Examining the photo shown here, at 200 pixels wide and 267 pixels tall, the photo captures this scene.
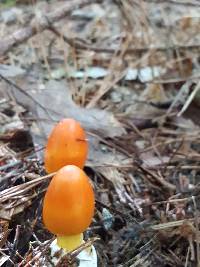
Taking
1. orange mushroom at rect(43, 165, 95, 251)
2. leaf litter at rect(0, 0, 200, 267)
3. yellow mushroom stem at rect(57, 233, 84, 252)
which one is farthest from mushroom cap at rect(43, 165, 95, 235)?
leaf litter at rect(0, 0, 200, 267)

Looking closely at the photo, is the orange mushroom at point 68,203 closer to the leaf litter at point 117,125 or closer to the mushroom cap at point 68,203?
the mushroom cap at point 68,203

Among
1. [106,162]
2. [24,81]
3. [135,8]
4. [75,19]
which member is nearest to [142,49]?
[135,8]

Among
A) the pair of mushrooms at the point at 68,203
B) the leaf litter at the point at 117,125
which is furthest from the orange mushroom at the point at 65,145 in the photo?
the pair of mushrooms at the point at 68,203

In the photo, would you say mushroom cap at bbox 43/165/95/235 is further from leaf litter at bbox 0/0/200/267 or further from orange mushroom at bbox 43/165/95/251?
leaf litter at bbox 0/0/200/267

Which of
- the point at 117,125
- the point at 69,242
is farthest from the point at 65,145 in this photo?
the point at 117,125

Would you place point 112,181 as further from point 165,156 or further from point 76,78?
point 76,78
